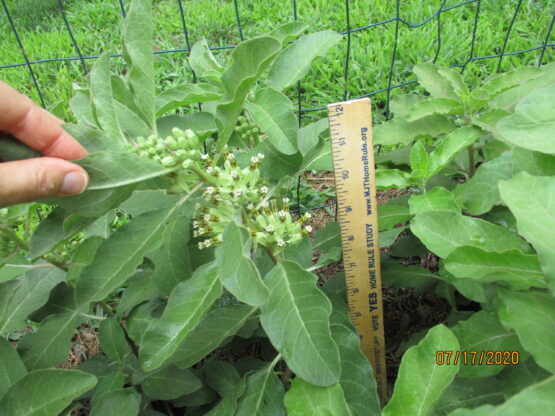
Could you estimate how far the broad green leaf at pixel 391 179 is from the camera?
161cm

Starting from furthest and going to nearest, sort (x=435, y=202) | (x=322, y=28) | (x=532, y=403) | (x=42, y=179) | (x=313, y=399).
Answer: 1. (x=322, y=28)
2. (x=435, y=202)
3. (x=313, y=399)
4. (x=42, y=179)
5. (x=532, y=403)

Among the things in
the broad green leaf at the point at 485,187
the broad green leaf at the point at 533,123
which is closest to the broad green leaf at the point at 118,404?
the broad green leaf at the point at 485,187

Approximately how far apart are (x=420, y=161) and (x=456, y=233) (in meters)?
0.30

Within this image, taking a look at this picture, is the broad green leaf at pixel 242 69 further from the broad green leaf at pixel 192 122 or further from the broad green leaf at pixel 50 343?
the broad green leaf at pixel 50 343

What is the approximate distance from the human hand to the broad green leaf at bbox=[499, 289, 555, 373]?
997mm

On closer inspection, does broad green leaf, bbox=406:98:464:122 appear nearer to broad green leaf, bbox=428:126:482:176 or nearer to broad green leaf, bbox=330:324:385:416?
broad green leaf, bbox=428:126:482:176

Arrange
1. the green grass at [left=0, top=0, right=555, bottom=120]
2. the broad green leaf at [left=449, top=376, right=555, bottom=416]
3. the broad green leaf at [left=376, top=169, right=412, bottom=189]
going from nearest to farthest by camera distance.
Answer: the broad green leaf at [left=449, top=376, right=555, bottom=416], the broad green leaf at [left=376, top=169, right=412, bottom=189], the green grass at [left=0, top=0, right=555, bottom=120]

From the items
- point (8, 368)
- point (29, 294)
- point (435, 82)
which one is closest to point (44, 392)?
point (8, 368)

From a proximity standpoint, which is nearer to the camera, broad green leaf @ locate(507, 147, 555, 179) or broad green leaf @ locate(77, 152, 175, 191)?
broad green leaf @ locate(77, 152, 175, 191)

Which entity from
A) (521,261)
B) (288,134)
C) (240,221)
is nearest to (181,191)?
(240,221)

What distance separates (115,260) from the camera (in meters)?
1.26

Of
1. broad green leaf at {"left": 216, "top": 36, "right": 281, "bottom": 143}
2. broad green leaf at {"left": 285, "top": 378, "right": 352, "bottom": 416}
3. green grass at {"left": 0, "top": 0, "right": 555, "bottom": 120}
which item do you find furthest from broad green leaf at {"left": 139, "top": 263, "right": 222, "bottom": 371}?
green grass at {"left": 0, "top": 0, "right": 555, "bottom": 120}

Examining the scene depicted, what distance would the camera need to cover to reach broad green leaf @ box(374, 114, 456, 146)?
72.7 inches
